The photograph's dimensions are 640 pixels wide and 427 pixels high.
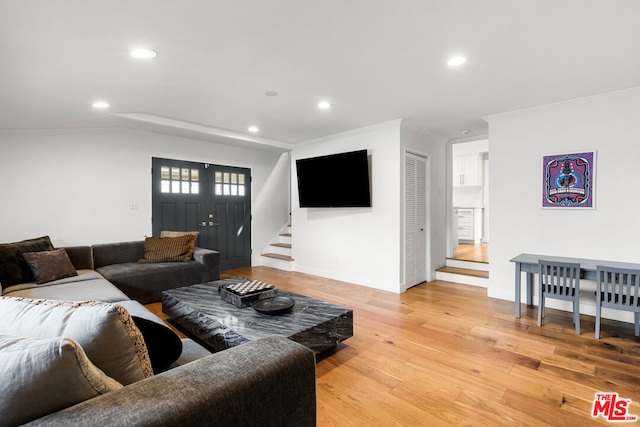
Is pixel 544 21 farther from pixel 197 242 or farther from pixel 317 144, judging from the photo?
pixel 197 242

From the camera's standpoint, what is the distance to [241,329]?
6.95 ft

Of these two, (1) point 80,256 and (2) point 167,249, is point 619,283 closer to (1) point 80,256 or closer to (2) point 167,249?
(2) point 167,249

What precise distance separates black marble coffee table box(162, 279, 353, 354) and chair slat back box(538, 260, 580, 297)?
2.03m

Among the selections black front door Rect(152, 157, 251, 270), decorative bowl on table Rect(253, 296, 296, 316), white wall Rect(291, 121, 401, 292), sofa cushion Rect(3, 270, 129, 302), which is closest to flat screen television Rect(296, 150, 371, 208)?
white wall Rect(291, 121, 401, 292)

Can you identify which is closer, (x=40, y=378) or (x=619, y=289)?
(x=40, y=378)

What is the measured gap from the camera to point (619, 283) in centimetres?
271

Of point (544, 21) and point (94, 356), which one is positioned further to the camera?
point (544, 21)

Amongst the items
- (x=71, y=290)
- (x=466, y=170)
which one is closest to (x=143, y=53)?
(x=71, y=290)

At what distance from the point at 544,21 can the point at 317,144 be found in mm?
3551

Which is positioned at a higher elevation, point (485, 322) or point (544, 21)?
point (544, 21)

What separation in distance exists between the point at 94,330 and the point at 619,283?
3727 mm

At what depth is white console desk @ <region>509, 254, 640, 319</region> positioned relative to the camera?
2.93 metres

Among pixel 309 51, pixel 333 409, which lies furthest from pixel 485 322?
pixel 309 51

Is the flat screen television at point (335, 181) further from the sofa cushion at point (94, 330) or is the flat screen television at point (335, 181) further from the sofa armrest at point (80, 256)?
the sofa cushion at point (94, 330)
